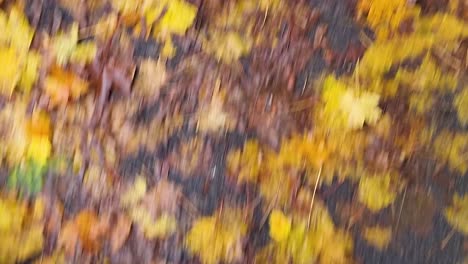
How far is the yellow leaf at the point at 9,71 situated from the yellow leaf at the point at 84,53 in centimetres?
11

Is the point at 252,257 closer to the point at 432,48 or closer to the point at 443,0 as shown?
the point at 432,48

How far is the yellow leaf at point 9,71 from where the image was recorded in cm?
126

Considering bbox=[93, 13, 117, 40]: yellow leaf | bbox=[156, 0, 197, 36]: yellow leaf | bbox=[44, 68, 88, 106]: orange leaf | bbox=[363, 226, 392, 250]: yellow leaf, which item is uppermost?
bbox=[156, 0, 197, 36]: yellow leaf

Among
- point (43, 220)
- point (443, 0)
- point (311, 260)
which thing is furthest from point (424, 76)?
point (43, 220)

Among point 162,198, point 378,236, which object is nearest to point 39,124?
point 162,198

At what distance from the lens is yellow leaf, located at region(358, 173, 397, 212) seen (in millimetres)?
1219

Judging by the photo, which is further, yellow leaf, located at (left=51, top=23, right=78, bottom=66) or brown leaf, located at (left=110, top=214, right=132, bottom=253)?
yellow leaf, located at (left=51, top=23, right=78, bottom=66)

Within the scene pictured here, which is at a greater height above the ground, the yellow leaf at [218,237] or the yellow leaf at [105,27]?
the yellow leaf at [105,27]

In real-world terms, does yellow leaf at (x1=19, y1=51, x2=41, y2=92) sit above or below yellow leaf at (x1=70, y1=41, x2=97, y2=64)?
below

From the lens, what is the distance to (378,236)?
47.1 inches

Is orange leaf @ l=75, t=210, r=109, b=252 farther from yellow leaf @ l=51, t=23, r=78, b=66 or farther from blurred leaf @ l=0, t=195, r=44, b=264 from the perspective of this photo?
yellow leaf @ l=51, t=23, r=78, b=66

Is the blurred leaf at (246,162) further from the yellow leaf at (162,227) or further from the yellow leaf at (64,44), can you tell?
the yellow leaf at (64,44)

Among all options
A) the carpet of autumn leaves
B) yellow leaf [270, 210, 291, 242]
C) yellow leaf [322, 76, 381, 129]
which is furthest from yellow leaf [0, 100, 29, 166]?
yellow leaf [322, 76, 381, 129]

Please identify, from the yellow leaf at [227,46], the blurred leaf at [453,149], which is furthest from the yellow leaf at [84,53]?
the blurred leaf at [453,149]
